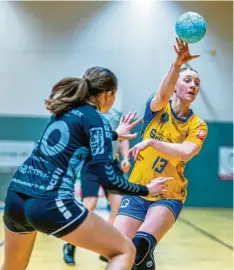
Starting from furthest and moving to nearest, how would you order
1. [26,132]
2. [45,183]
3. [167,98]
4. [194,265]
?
[26,132]
[194,265]
[167,98]
[45,183]

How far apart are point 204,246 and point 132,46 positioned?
6.52 meters

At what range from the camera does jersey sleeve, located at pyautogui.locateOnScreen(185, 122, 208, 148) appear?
13.8 ft

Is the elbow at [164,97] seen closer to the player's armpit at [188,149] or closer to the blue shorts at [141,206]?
the player's armpit at [188,149]

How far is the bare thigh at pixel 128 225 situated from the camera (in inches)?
163

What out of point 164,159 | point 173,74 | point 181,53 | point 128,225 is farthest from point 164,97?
point 128,225

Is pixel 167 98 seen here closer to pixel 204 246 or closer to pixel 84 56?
pixel 204 246

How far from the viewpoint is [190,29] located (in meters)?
4.29

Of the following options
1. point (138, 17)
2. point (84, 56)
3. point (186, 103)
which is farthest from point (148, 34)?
point (186, 103)

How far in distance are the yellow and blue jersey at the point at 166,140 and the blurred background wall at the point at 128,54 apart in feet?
26.7

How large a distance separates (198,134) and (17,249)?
1.71 meters

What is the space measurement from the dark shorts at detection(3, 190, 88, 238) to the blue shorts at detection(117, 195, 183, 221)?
1195 millimetres

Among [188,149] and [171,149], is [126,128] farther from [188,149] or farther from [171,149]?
[188,149]

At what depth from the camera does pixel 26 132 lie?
40.6 feet

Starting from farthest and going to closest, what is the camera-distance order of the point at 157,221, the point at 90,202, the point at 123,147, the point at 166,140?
1. the point at 123,147
2. the point at 90,202
3. the point at 166,140
4. the point at 157,221
